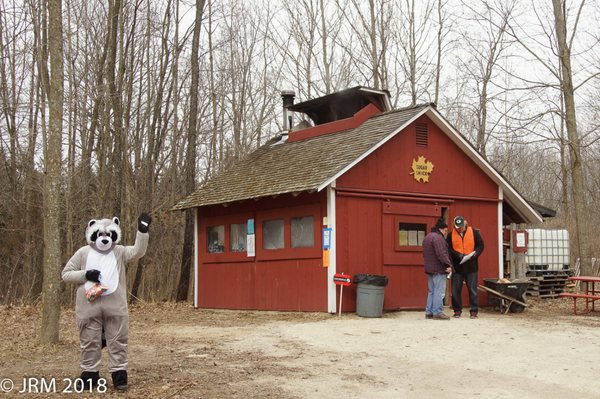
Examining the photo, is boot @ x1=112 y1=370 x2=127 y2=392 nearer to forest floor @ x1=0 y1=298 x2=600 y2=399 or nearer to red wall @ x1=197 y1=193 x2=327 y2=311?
forest floor @ x1=0 y1=298 x2=600 y2=399

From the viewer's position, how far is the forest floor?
7.47 m

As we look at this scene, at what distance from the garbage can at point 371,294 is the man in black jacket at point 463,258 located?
4.97 feet

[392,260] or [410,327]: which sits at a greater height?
[392,260]

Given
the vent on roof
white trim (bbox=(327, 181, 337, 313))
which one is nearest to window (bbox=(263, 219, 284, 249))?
white trim (bbox=(327, 181, 337, 313))

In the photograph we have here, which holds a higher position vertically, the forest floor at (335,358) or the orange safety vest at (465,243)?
the orange safety vest at (465,243)

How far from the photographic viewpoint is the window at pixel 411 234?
1587cm

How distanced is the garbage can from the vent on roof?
3.80 m

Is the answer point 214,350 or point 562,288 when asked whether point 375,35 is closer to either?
point 562,288

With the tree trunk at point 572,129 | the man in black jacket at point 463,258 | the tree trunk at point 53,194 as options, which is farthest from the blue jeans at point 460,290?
the tree trunk at point 53,194

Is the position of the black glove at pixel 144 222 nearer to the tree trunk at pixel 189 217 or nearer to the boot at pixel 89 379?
the boot at pixel 89 379

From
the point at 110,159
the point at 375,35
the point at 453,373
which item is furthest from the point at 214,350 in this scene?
the point at 375,35

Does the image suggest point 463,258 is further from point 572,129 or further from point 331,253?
point 572,129

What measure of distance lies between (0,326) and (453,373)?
9671mm

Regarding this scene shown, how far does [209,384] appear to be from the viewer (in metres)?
7.55
